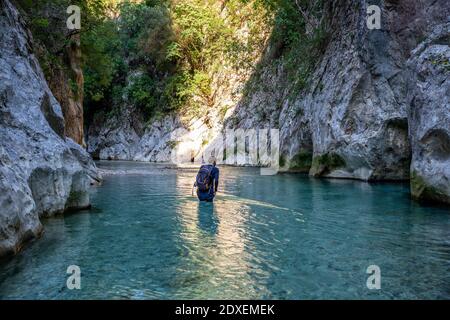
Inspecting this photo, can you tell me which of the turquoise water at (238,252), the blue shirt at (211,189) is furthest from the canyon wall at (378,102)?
the blue shirt at (211,189)

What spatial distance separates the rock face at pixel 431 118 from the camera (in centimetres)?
1141

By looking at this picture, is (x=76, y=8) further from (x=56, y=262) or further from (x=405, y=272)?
(x=405, y=272)

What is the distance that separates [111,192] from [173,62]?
35.6m

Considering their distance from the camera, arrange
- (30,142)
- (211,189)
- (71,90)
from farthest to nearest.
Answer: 1. (71,90)
2. (211,189)
3. (30,142)

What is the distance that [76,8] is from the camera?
2169 cm

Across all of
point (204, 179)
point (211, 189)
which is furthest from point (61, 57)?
point (211, 189)

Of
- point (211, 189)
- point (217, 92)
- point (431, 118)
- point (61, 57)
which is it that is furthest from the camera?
point (217, 92)

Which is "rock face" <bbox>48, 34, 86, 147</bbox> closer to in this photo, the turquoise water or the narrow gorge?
the narrow gorge

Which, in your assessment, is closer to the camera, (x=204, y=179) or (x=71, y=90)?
(x=204, y=179)

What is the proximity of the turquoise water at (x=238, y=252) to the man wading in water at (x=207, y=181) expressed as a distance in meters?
0.43

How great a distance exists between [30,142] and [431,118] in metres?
10.8

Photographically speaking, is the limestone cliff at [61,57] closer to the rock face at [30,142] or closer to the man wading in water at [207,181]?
the rock face at [30,142]

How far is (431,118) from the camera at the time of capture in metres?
11.8

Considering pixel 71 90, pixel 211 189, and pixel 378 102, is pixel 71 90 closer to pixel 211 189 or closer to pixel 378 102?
pixel 211 189
